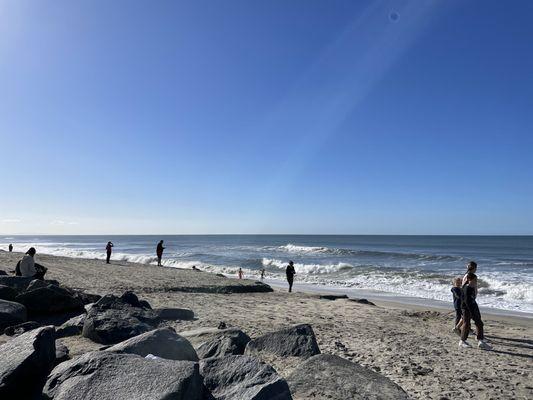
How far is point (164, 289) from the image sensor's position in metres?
16.0

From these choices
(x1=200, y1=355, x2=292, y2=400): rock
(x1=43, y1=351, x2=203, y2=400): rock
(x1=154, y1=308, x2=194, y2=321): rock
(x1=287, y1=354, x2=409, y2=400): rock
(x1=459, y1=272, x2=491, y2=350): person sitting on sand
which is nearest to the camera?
(x1=43, y1=351, x2=203, y2=400): rock

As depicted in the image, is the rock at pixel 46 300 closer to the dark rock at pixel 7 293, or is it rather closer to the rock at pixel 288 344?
the dark rock at pixel 7 293

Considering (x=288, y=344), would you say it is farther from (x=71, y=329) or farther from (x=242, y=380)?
(x=71, y=329)

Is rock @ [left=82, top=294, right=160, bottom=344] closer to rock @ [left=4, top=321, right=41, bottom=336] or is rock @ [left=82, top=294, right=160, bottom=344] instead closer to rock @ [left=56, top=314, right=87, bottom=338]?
rock @ [left=56, top=314, right=87, bottom=338]

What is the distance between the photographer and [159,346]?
16.8 feet

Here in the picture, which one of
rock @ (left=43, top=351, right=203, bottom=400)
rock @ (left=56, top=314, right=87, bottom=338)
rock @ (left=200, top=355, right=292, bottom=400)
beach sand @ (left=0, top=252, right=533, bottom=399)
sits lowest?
beach sand @ (left=0, top=252, right=533, bottom=399)

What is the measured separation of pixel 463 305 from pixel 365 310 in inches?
181

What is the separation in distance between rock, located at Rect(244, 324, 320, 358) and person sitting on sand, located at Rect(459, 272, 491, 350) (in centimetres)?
385

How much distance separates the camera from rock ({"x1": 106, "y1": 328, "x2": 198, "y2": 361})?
4.91m

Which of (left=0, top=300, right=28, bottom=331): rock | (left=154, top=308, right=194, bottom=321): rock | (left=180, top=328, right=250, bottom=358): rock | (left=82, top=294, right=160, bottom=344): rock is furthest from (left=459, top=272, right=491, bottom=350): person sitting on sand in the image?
(left=0, top=300, right=28, bottom=331): rock

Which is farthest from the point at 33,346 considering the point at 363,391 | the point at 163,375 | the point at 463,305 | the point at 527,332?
the point at 527,332

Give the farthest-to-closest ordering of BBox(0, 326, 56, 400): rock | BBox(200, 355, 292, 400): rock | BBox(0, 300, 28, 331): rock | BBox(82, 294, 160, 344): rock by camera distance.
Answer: BBox(0, 300, 28, 331): rock, BBox(82, 294, 160, 344): rock, BBox(0, 326, 56, 400): rock, BBox(200, 355, 292, 400): rock

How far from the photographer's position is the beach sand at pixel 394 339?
6.22m

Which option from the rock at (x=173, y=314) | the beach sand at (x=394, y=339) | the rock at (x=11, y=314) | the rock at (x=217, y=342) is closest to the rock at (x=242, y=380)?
the rock at (x=217, y=342)
